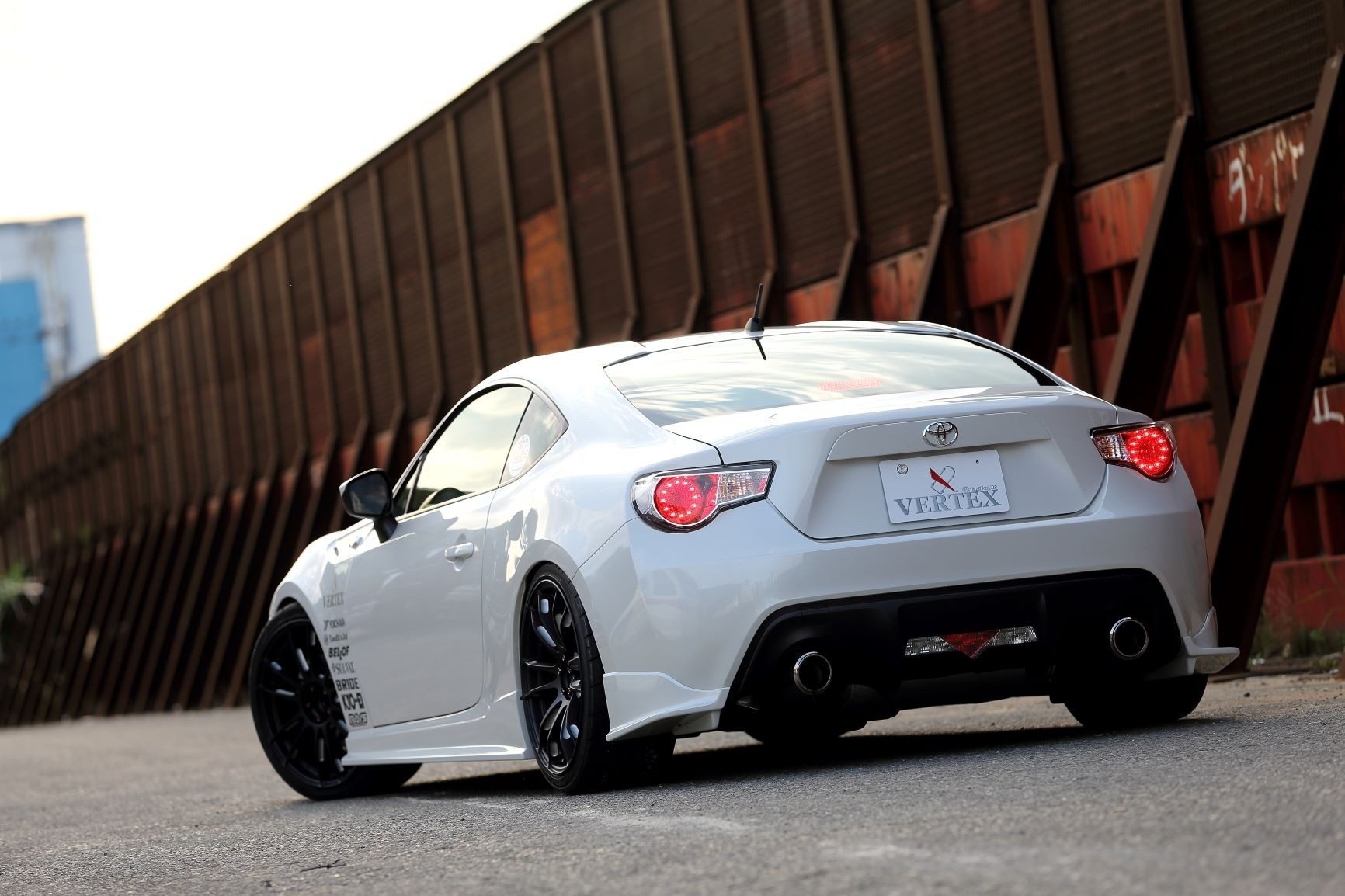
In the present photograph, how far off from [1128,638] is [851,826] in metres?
1.54

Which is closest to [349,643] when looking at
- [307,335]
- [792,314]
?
[792,314]

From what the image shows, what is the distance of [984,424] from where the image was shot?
5520 millimetres

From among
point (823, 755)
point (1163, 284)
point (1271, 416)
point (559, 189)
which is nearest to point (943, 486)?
point (823, 755)

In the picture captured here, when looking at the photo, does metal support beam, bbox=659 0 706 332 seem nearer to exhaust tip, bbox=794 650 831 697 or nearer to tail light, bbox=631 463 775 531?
tail light, bbox=631 463 775 531

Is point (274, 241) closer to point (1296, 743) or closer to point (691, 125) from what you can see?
point (691, 125)

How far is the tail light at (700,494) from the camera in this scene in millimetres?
5395

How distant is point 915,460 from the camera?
548cm

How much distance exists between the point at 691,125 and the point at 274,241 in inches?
497

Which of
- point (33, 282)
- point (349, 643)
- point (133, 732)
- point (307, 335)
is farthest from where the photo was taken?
point (33, 282)

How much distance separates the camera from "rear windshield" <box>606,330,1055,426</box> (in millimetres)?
5895

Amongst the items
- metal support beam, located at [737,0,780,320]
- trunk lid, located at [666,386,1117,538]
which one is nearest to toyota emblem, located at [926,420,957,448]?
trunk lid, located at [666,386,1117,538]

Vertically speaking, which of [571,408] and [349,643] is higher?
[571,408]

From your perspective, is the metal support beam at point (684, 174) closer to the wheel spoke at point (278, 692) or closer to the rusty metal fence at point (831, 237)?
the rusty metal fence at point (831, 237)

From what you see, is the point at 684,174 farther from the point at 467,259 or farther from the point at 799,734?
the point at 799,734
